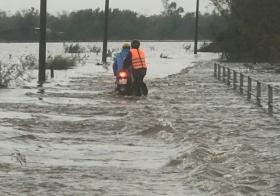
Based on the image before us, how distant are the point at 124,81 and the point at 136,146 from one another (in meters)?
9.51

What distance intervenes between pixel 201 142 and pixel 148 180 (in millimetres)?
3347

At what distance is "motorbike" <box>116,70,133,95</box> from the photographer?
21703mm

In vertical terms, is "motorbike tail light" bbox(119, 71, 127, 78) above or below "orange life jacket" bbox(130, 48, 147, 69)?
below

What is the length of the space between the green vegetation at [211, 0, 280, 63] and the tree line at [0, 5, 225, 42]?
43.8 metres

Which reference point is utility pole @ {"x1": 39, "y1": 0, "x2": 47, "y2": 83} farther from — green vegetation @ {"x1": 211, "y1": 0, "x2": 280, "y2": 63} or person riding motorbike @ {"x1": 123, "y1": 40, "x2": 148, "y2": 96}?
green vegetation @ {"x1": 211, "y1": 0, "x2": 280, "y2": 63}

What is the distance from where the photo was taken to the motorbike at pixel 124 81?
71.2 feet

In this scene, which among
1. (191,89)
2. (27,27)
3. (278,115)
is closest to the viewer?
(278,115)

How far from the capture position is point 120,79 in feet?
71.3

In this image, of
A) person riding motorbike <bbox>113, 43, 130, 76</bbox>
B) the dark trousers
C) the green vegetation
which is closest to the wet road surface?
the dark trousers

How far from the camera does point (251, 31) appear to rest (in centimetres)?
3919

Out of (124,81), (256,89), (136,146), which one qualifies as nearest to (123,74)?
(124,81)

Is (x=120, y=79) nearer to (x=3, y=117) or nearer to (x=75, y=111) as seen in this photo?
(x=75, y=111)

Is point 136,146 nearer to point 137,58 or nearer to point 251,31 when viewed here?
point 137,58

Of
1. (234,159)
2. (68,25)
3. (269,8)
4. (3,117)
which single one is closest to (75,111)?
(3,117)
